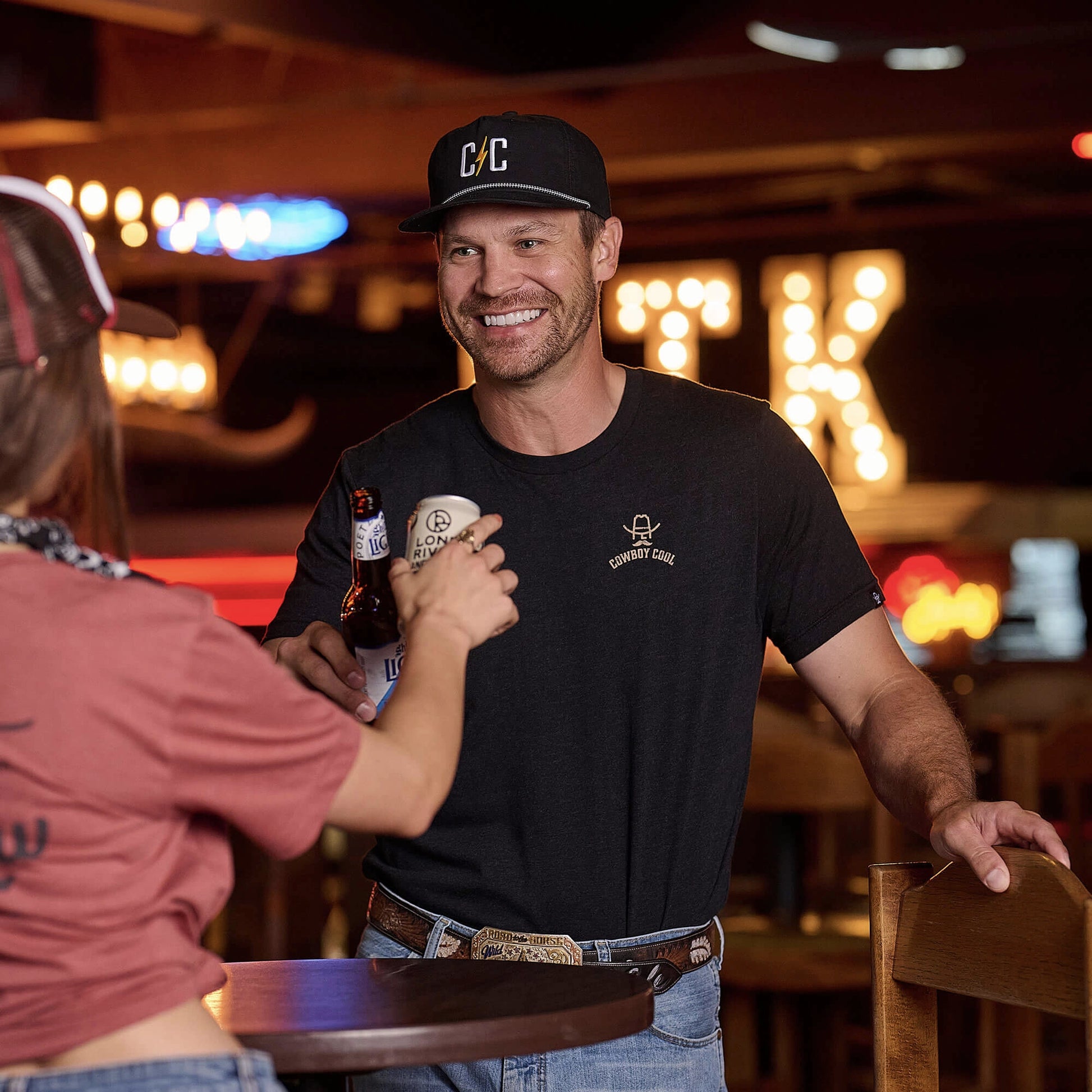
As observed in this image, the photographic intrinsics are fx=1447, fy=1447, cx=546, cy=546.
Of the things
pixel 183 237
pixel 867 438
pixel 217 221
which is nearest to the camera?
pixel 183 237

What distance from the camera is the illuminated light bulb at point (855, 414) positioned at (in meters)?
7.46

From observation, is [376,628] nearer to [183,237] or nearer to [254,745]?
[254,745]

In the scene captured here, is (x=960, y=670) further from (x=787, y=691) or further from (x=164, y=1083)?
(x=164, y=1083)

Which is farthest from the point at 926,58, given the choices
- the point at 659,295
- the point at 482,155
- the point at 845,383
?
the point at 482,155

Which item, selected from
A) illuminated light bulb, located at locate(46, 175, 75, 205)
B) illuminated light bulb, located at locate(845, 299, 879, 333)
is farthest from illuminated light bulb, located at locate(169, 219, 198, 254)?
illuminated light bulb, located at locate(845, 299, 879, 333)

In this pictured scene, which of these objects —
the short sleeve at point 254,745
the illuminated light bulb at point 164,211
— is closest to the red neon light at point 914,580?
the illuminated light bulb at point 164,211

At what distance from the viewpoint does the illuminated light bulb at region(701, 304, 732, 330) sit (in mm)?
7430

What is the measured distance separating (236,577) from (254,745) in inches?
364

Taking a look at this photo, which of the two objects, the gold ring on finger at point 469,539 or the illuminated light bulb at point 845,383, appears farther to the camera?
the illuminated light bulb at point 845,383

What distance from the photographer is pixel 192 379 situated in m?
7.04

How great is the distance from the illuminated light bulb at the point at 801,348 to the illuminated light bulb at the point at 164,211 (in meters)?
3.10

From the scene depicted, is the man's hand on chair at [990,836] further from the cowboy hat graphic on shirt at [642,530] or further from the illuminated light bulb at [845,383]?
the illuminated light bulb at [845,383]

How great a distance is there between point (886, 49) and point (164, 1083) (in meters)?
5.30

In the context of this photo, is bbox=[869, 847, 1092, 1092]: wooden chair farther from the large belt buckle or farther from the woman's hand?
the woman's hand
